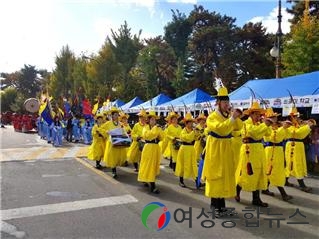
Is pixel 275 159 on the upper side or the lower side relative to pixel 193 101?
lower

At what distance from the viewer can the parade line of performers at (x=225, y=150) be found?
6781mm

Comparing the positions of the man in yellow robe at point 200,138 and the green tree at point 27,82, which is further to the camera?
the green tree at point 27,82

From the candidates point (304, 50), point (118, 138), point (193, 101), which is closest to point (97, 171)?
point (118, 138)

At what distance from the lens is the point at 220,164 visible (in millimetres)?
6773

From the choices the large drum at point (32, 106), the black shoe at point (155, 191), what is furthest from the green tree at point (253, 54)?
the black shoe at point (155, 191)

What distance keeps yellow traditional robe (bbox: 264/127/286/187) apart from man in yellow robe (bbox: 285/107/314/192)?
1.06 metres

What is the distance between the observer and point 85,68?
5100 cm

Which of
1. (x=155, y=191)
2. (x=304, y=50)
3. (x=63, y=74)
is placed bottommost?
(x=155, y=191)

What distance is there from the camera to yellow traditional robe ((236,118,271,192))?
24.7ft

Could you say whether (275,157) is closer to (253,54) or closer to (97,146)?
(97,146)

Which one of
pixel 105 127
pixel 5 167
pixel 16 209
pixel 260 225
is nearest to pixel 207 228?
pixel 260 225

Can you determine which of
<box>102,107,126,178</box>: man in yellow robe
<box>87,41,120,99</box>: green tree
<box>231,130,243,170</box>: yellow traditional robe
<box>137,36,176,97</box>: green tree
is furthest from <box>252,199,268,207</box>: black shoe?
<box>87,41,120,99</box>: green tree

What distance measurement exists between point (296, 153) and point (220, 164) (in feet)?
12.1

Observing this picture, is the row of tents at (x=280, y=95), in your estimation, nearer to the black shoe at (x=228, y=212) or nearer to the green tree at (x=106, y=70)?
the black shoe at (x=228, y=212)
